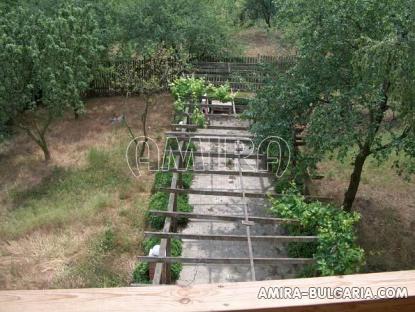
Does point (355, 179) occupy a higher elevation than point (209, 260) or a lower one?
lower

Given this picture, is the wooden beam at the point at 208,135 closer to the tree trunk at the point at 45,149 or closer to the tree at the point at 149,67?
the tree trunk at the point at 45,149

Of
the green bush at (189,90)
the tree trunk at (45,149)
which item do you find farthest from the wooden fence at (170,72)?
the tree trunk at (45,149)

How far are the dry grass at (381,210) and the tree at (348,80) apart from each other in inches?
92.1

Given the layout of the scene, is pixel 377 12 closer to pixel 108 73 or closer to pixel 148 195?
pixel 148 195

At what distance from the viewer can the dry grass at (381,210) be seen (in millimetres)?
10727

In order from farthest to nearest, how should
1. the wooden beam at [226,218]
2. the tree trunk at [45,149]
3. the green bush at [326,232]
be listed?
the tree trunk at [45,149] < the wooden beam at [226,218] < the green bush at [326,232]

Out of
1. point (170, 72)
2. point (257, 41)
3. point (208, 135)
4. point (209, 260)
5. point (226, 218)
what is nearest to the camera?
point (209, 260)

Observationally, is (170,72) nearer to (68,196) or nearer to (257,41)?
(68,196)

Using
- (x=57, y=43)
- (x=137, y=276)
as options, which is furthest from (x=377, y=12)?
(x=57, y=43)

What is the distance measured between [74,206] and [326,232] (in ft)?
26.1

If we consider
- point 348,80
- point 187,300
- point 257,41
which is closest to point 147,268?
point 348,80

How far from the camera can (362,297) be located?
1.34m

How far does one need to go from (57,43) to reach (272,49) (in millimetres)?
14986

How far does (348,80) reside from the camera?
956 centimetres
